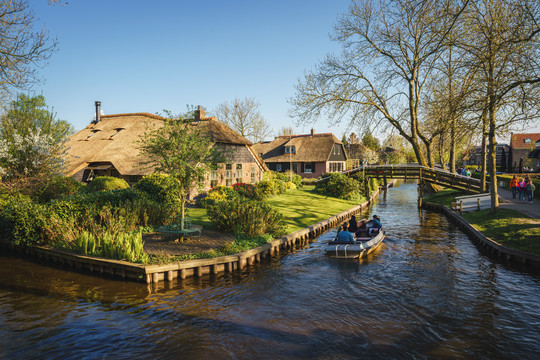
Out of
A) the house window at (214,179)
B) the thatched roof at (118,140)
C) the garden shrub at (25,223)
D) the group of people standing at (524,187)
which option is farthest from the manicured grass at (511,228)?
the garden shrub at (25,223)

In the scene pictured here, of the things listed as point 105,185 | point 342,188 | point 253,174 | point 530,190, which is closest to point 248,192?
point 253,174

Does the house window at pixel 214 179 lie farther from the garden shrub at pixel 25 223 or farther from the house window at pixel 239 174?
the garden shrub at pixel 25 223

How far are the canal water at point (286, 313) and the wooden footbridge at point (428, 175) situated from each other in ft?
59.0

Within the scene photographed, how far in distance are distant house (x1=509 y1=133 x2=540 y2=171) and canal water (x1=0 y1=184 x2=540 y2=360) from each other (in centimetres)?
6142

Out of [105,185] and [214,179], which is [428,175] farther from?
[105,185]

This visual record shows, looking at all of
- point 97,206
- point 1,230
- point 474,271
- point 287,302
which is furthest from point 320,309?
point 1,230

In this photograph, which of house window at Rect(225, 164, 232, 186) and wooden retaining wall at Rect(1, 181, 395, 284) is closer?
wooden retaining wall at Rect(1, 181, 395, 284)

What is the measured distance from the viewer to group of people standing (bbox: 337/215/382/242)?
14.8 m

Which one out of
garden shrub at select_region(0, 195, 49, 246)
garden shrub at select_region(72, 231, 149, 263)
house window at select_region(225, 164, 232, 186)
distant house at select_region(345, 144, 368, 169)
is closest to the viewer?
garden shrub at select_region(72, 231, 149, 263)

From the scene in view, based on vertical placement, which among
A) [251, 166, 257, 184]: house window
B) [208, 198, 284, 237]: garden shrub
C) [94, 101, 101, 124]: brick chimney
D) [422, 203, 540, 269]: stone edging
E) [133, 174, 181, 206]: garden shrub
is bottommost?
[422, 203, 540, 269]: stone edging

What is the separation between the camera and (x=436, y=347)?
300 inches

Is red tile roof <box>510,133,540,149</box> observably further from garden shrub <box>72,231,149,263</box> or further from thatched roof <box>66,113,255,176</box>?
garden shrub <box>72,231,149,263</box>

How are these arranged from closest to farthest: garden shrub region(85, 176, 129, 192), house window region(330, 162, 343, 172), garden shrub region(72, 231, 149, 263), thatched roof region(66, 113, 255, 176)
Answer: garden shrub region(72, 231, 149, 263), garden shrub region(85, 176, 129, 192), thatched roof region(66, 113, 255, 176), house window region(330, 162, 343, 172)

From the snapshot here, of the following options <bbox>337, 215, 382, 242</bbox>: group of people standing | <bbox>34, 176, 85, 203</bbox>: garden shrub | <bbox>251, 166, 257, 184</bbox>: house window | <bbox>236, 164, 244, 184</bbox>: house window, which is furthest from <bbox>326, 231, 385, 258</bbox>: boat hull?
<bbox>251, 166, 257, 184</bbox>: house window
